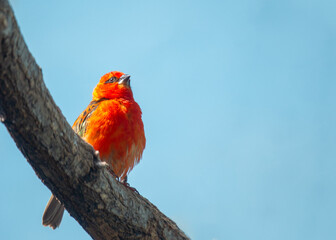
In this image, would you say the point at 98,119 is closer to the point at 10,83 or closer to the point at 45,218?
the point at 45,218

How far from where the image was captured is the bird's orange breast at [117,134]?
5195mm

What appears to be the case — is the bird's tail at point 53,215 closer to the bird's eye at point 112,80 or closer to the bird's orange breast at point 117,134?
the bird's orange breast at point 117,134

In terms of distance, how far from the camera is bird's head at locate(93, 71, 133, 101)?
6.07 meters

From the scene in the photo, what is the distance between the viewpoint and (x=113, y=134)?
5.20m

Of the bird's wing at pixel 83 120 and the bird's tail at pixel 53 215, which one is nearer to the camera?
the bird's tail at pixel 53 215

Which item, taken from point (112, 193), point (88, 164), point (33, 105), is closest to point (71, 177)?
point (88, 164)

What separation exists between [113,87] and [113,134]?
118cm

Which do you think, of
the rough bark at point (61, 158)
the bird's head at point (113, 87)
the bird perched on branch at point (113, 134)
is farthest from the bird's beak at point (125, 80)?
the rough bark at point (61, 158)

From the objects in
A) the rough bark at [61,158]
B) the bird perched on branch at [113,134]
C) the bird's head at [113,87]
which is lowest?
the rough bark at [61,158]

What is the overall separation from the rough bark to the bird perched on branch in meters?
0.97

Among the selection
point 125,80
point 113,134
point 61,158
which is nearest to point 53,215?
point 113,134

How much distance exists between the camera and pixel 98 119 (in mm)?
5297

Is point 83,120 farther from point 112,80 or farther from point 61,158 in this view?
point 61,158

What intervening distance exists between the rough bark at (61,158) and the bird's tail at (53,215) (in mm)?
1129
